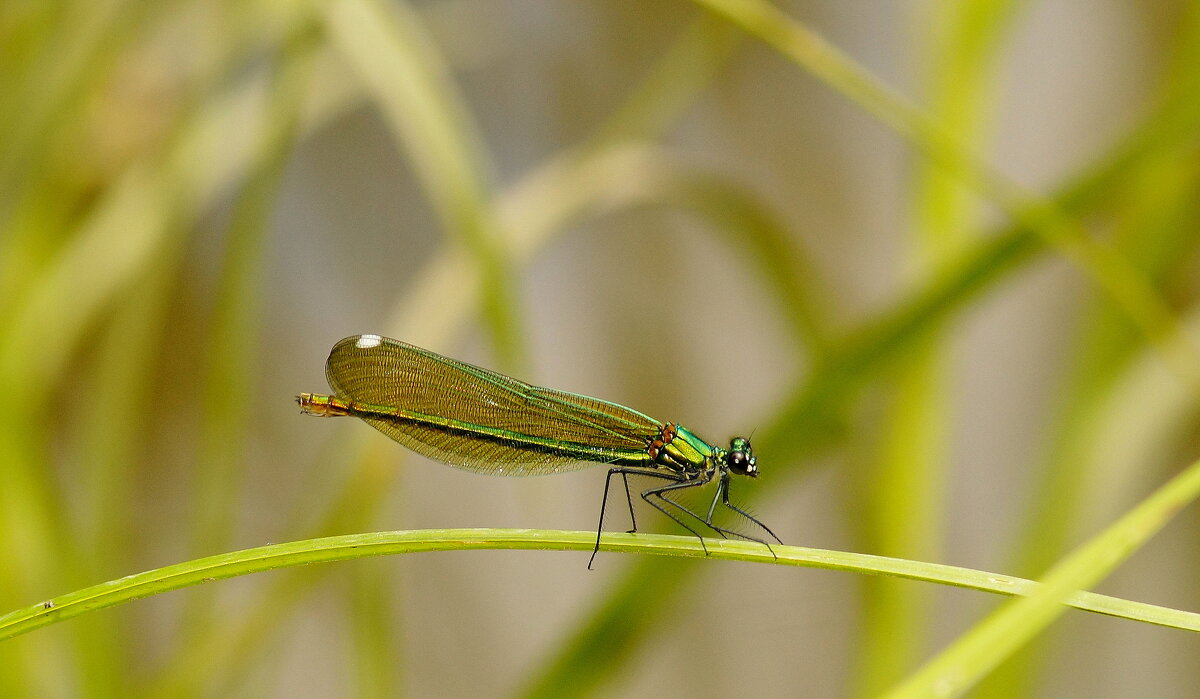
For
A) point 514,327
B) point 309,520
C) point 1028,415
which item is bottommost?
point 309,520

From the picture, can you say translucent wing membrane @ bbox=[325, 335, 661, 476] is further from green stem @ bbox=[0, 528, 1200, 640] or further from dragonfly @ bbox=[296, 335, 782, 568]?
green stem @ bbox=[0, 528, 1200, 640]

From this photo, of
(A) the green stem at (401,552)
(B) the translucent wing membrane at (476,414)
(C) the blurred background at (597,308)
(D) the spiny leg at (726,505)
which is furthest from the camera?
(C) the blurred background at (597,308)

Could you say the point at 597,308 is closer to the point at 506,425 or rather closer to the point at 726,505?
the point at 506,425

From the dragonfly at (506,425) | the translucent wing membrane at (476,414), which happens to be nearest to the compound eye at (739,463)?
the dragonfly at (506,425)

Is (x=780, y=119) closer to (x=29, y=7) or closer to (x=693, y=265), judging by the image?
(x=693, y=265)

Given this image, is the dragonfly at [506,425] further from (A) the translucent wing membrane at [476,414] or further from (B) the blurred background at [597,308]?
(B) the blurred background at [597,308]

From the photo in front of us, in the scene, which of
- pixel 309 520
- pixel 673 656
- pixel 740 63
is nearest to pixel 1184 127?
Result: pixel 309 520
